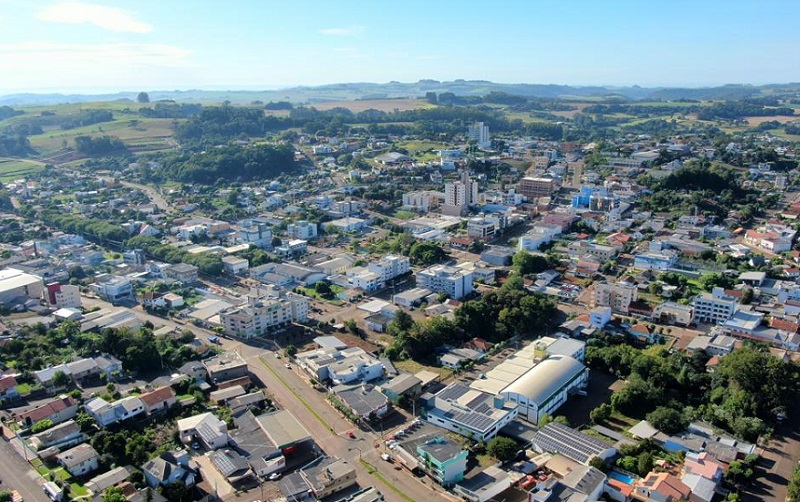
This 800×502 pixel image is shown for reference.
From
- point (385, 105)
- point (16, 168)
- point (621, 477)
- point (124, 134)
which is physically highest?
point (385, 105)

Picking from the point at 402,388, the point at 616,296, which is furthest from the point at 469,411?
the point at 616,296

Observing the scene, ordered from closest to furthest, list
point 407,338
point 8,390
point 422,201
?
point 8,390, point 407,338, point 422,201

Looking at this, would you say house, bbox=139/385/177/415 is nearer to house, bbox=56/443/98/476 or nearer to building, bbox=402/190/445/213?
house, bbox=56/443/98/476

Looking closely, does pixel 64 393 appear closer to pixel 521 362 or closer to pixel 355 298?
pixel 355 298

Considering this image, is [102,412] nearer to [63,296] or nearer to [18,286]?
[63,296]

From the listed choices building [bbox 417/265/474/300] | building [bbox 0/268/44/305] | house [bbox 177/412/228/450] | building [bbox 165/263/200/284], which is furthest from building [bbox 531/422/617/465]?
building [bbox 0/268/44/305]

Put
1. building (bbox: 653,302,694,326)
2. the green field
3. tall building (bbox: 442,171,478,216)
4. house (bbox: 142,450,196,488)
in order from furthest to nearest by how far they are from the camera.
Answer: the green field < tall building (bbox: 442,171,478,216) < building (bbox: 653,302,694,326) < house (bbox: 142,450,196,488)

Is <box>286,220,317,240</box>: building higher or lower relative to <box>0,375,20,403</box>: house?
higher
